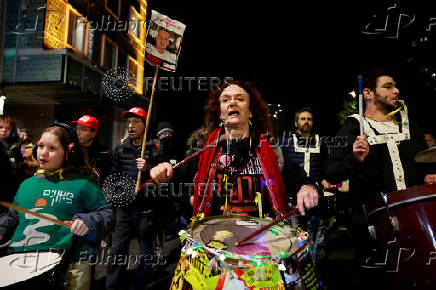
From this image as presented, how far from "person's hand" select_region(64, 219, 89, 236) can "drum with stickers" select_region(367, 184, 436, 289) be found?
239 centimetres

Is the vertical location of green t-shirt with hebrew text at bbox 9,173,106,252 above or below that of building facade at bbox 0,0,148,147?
below

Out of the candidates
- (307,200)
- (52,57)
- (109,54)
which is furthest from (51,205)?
(109,54)

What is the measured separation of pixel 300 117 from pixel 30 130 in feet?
21.3

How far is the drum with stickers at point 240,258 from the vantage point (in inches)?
52.9

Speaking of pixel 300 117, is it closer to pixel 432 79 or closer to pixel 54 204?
pixel 54 204

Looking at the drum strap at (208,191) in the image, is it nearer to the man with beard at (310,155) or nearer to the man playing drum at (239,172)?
the man playing drum at (239,172)

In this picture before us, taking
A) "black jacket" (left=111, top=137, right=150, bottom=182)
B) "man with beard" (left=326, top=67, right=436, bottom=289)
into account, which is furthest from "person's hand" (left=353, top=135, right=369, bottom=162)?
"black jacket" (left=111, top=137, right=150, bottom=182)

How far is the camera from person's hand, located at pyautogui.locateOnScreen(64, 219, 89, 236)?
6.55 feet

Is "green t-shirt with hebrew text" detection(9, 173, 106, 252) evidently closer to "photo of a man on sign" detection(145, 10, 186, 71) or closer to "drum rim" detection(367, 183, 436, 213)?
"photo of a man on sign" detection(145, 10, 186, 71)

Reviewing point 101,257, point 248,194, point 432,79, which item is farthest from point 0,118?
point 432,79

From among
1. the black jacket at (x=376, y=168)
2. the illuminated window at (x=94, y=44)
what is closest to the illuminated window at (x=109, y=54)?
the illuminated window at (x=94, y=44)

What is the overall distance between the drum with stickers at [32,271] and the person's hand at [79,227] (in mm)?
196

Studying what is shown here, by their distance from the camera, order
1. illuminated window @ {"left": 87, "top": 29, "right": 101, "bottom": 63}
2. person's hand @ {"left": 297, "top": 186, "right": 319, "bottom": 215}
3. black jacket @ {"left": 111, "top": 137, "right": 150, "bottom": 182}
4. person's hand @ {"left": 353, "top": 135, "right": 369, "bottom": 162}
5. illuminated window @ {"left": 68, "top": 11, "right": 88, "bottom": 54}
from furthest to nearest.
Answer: illuminated window @ {"left": 87, "top": 29, "right": 101, "bottom": 63} → illuminated window @ {"left": 68, "top": 11, "right": 88, "bottom": 54} → black jacket @ {"left": 111, "top": 137, "right": 150, "bottom": 182} → person's hand @ {"left": 353, "top": 135, "right": 369, "bottom": 162} → person's hand @ {"left": 297, "top": 186, "right": 319, "bottom": 215}

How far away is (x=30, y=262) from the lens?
1771 mm
